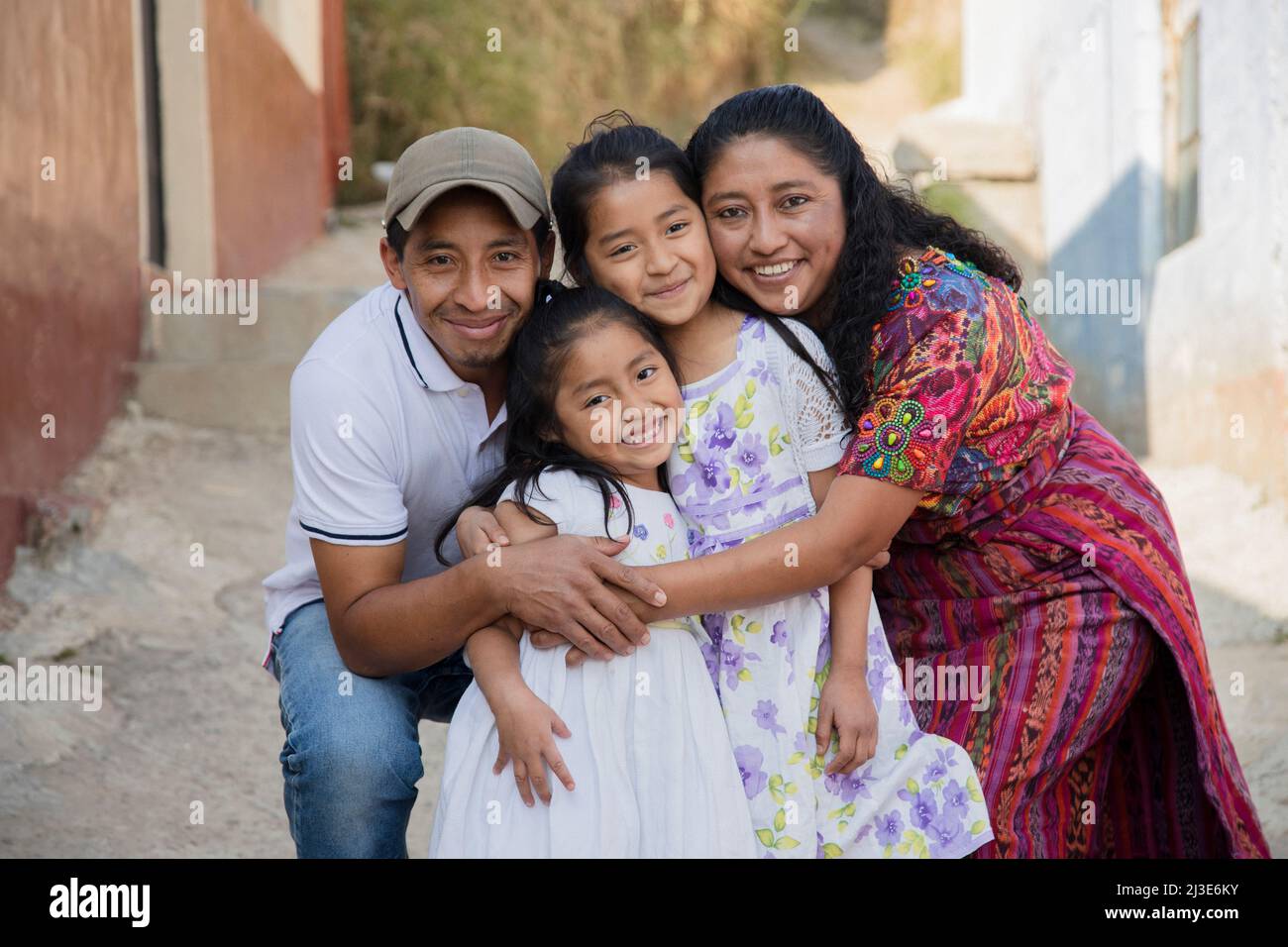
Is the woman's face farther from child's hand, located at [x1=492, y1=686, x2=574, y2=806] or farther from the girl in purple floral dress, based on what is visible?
child's hand, located at [x1=492, y1=686, x2=574, y2=806]

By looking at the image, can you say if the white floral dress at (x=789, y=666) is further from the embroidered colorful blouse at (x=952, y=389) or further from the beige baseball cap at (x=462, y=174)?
the beige baseball cap at (x=462, y=174)

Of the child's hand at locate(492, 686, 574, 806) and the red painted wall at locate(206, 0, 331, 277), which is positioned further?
the red painted wall at locate(206, 0, 331, 277)

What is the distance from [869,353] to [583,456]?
0.59 meters

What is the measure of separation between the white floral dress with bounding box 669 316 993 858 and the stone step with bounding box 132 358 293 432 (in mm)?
4799

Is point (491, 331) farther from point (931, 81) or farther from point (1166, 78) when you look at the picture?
point (931, 81)

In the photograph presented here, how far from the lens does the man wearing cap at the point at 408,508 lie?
93.7 inches

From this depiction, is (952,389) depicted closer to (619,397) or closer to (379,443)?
(619,397)

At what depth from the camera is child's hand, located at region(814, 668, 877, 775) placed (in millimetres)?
2383

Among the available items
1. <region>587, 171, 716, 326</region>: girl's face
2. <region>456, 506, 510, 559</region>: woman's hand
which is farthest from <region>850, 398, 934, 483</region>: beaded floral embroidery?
<region>456, 506, 510, 559</region>: woman's hand

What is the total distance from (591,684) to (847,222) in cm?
104

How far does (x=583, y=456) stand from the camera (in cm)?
250

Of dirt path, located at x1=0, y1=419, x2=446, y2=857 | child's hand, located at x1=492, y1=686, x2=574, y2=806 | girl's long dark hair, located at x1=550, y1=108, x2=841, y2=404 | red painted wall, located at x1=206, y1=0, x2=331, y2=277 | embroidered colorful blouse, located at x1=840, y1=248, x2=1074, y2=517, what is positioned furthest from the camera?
red painted wall, located at x1=206, y1=0, x2=331, y2=277

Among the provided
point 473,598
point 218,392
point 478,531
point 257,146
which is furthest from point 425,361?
point 257,146
